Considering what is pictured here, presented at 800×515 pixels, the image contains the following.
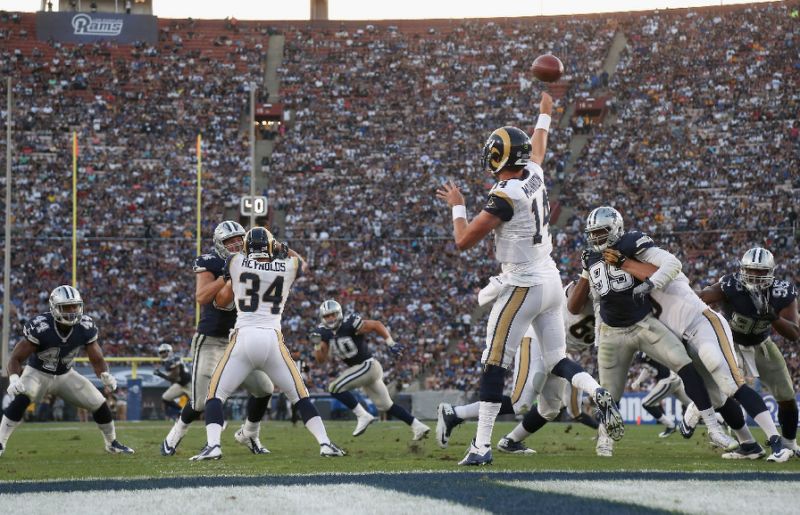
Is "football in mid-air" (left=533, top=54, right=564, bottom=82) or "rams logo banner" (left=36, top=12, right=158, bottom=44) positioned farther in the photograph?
"rams logo banner" (left=36, top=12, right=158, bottom=44)

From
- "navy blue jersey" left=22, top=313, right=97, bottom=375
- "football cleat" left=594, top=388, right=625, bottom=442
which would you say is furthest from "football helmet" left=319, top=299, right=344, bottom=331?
"football cleat" left=594, top=388, right=625, bottom=442

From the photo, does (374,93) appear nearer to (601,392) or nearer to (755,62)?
(755,62)

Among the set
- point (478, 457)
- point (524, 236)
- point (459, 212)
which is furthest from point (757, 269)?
point (478, 457)

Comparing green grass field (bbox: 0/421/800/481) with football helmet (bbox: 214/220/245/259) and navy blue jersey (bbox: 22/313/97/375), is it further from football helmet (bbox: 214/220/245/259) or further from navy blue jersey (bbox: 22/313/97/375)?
football helmet (bbox: 214/220/245/259)

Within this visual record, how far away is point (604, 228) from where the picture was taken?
8.59 metres

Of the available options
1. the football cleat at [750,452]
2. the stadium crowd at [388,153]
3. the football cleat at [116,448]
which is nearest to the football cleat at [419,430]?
the football cleat at [116,448]

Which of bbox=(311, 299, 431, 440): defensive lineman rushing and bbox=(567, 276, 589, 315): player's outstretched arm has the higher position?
bbox=(567, 276, 589, 315): player's outstretched arm

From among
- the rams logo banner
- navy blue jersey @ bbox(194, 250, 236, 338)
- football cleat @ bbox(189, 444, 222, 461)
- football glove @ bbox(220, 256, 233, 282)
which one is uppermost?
the rams logo banner

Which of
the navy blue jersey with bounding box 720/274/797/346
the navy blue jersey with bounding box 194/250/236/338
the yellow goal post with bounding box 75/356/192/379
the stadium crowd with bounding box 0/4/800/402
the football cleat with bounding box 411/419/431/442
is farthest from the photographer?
the stadium crowd with bounding box 0/4/800/402

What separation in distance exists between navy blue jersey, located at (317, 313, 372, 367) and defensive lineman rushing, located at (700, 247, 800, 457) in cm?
560

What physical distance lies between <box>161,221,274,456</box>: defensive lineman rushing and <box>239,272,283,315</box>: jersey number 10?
0.65 m

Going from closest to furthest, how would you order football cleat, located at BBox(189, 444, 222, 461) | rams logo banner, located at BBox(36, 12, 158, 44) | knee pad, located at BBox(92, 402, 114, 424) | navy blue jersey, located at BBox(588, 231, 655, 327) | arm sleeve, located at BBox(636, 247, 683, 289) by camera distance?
arm sleeve, located at BBox(636, 247, 683, 289) < navy blue jersey, located at BBox(588, 231, 655, 327) < football cleat, located at BBox(189, 444, 222, 461) < knee pad, located at BBox(92, 402, 114, 424) < rams logo banner, located at BBox(36, 12, 158, 44)

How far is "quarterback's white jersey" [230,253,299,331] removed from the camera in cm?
907

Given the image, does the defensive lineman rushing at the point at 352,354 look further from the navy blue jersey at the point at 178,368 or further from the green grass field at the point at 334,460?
the navy blue jersey at the point at 178,368
